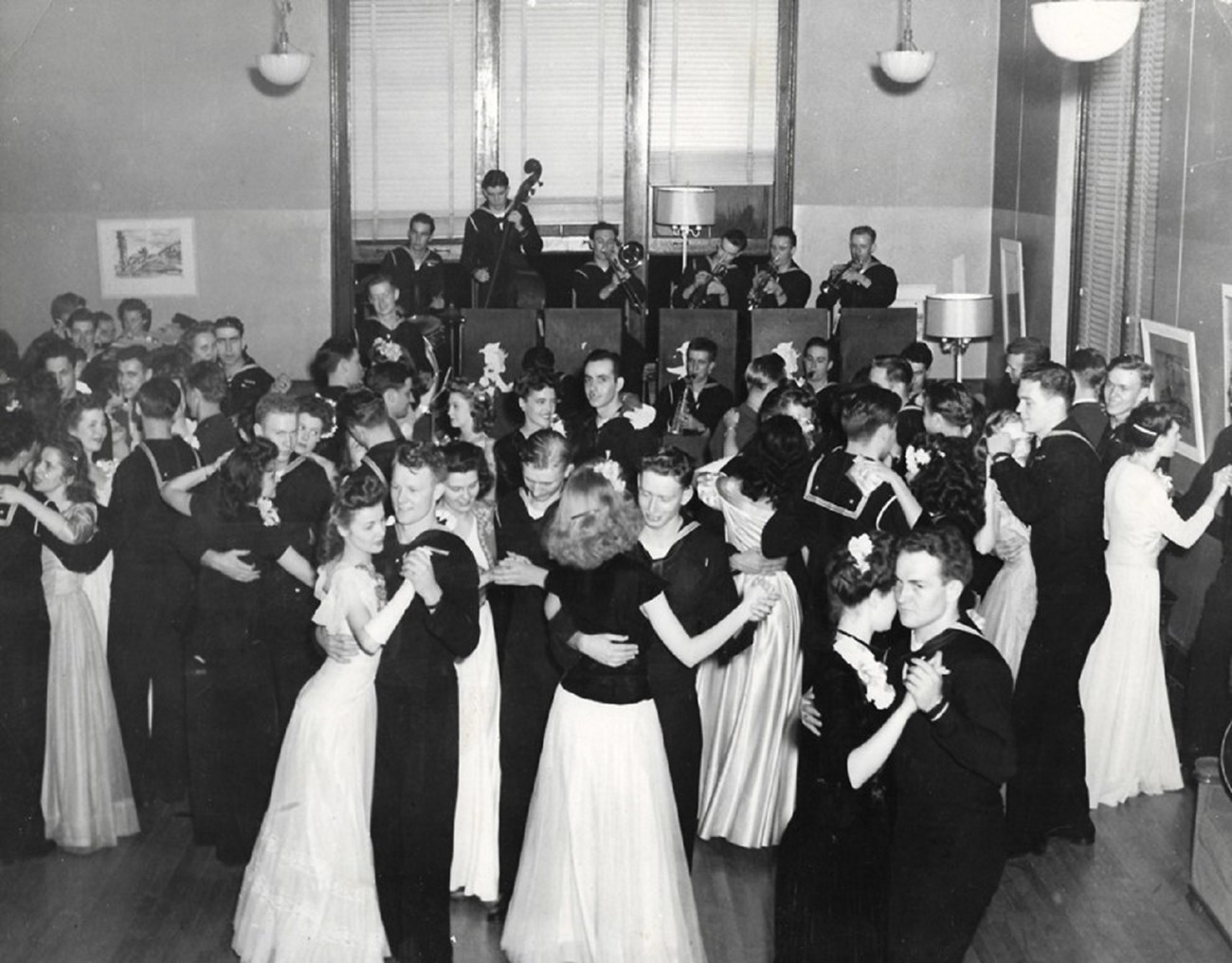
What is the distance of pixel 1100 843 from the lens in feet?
18.9

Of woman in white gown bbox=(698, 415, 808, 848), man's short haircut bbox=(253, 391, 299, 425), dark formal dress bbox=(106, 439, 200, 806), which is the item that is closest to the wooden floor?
woman in white gown bbox=(698, 415, 808, 848)

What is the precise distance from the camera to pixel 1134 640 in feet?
19.8

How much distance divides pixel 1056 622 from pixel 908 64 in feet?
22.8

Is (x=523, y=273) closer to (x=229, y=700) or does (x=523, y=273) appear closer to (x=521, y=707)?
(x=229, y=700)

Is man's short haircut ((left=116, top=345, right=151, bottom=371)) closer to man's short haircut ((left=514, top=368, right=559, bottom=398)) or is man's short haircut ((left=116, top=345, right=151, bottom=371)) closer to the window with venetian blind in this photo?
man's short haircut ((left=514, top=368, right=559, bottom=398))

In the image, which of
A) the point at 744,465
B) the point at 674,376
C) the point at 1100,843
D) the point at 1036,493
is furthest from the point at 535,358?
the point at 1100,843

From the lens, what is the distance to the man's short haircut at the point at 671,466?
15.7ft

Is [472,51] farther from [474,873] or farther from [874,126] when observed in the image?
[474,873]

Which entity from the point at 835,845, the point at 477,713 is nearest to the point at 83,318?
the point at 477,713

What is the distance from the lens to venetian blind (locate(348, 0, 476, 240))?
12688mm

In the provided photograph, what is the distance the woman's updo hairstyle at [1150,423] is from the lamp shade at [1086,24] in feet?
6.16

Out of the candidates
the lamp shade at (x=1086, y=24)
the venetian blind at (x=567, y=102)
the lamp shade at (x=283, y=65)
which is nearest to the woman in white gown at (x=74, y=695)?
the lamp shade at (x=1086, y=24)

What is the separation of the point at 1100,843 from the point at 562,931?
2352 millimetres

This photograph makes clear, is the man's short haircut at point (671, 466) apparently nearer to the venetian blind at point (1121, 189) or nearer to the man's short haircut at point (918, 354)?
the man's short haircut at point (918, 354)
